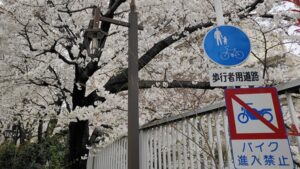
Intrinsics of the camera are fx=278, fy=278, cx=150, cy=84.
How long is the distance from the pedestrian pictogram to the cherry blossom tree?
3.65 metres

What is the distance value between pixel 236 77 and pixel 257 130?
0.70 metres

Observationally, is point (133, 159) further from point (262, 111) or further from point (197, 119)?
point (262, 111)

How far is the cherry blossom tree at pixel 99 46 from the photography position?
6.75m

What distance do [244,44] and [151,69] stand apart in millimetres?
6007

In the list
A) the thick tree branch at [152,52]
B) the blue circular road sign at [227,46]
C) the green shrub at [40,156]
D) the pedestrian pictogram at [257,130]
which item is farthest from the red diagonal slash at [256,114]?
the green shrub at [40,156]

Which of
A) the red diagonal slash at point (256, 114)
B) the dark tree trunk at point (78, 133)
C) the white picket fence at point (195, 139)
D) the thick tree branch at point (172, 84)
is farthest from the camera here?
the dark tree trunk at point (78, 133)

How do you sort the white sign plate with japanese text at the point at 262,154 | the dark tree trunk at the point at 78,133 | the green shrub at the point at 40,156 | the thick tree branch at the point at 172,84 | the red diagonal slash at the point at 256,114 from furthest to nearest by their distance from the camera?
the green shrub at the point at 40,156 < the dark tree trunk at the point at 78,133 < the thick tree branch at the point at 172,84 < the red diagonal slash at the point at 256,114 < the white sign plate with japanese text at the point at 262,154

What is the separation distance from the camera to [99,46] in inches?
259

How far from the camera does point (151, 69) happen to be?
29.6 feet

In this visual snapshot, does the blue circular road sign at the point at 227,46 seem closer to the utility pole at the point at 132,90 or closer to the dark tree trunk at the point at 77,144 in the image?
the utility pole at the point at 132,90

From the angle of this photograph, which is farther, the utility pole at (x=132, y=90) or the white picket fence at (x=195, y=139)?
the utility pole at (x=132, y=90)

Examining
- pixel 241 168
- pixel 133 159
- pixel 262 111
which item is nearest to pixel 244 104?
pixel 262 111

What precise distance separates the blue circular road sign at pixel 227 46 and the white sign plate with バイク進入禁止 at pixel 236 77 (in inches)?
5.6

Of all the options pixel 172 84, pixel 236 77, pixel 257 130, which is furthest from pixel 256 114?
pixel 172 84
